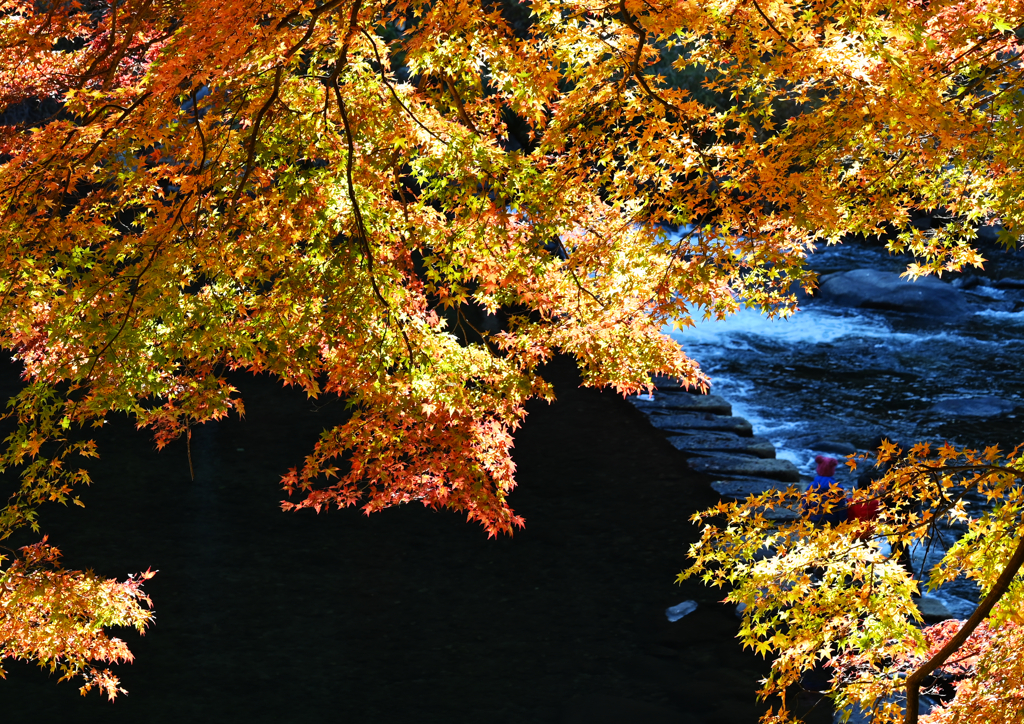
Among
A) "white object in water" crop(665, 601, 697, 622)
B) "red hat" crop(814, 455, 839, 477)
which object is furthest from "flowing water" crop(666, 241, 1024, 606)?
"white object in water" crop(665, 601, 697, 622)

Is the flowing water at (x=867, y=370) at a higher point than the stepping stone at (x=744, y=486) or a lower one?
higher

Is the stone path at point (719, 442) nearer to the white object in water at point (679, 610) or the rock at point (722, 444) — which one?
the rock at point (722, 444)

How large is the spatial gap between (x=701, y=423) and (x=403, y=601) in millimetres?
5370

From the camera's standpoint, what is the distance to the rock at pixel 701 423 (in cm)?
1159

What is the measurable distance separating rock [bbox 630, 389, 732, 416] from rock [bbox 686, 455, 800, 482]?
4.59 ft

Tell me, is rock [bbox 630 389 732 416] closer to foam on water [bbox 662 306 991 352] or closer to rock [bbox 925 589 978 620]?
foam on water [bbox 662 306 991 352]

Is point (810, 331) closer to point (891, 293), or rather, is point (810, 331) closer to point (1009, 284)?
point (891, 293)

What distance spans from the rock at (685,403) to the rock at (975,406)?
2.93 meters

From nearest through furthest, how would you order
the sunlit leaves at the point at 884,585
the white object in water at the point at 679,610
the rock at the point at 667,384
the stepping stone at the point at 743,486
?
the sunlit leaves at the point at 884,585, the white object in water at the point at 679,610, the stepping stone at the point at 743,486, the rock at the point at 667,384

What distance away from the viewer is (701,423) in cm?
1197

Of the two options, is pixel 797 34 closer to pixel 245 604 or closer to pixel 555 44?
pixel 555 44

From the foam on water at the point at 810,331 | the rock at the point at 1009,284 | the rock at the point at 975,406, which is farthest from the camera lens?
the rock at the point at 1009,284

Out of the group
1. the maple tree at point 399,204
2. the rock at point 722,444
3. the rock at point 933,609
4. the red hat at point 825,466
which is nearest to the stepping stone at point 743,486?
the rock at point 722,444

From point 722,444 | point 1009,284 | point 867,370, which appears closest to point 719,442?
point 722,444
